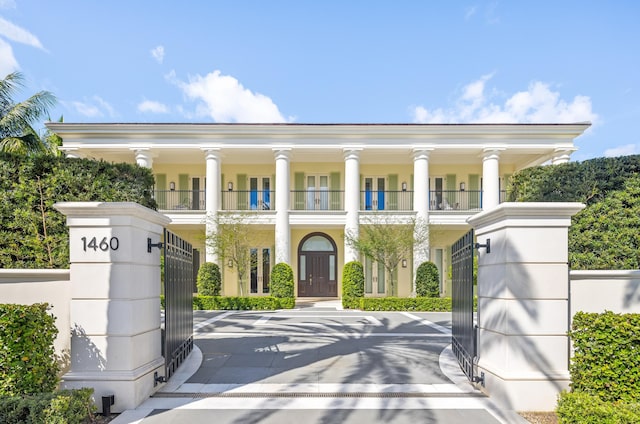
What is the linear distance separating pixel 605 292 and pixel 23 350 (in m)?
6.88

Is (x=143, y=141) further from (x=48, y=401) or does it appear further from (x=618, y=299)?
(x=618, y=299)

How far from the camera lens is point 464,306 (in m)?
6.12

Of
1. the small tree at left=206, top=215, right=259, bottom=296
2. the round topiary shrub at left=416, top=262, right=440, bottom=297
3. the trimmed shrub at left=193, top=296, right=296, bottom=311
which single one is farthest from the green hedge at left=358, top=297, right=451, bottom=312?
the small tree at left=206, top=215, right=259, bottom=296

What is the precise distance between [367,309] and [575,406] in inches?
496

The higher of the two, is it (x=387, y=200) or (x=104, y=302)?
(x=387, y=200)

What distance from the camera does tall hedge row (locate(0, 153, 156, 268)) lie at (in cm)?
596

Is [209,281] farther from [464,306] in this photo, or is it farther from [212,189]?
[464,306]

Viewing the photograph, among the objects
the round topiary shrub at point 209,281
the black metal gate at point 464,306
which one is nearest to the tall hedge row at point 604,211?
the black metal gate at point 464,306

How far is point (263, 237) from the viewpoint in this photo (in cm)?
2138

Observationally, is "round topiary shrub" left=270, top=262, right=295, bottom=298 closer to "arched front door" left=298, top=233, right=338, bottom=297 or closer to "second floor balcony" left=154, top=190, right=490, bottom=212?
"arched front door" left=298, top=233, right=338, bottom=297

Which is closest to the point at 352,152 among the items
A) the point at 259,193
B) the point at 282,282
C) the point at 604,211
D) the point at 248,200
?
the point at 259,193

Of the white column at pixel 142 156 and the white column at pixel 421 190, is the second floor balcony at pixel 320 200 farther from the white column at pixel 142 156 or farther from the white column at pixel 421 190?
the white column at pixel 142 156

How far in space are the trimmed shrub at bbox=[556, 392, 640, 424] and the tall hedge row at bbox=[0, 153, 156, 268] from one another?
6.97 metres

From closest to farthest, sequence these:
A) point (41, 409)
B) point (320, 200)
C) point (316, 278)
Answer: point (41, 409) < point (320, 200) < point (316, 278)
